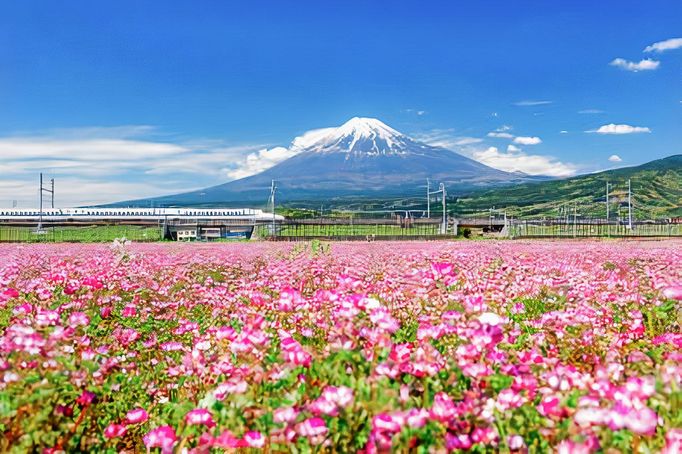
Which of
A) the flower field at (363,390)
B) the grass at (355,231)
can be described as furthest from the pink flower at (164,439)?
the grass at (355,231)

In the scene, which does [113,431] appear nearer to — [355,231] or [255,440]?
[255,440]

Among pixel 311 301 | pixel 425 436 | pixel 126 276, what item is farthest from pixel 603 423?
pixel 126 276

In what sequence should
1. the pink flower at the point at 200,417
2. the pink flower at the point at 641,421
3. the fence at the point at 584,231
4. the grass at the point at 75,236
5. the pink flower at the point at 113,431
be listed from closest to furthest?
the pink flower at the point at 641,421 < the pink flower at the point at 200,417 < the pink flower at the point at 113,431 < the grass at the point at 75,236 < the fence at the point at 584,231

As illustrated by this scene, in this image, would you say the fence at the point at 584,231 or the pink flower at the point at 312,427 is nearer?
the pink flower at the point at 312,427

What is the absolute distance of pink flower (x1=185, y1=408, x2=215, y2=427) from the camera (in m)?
2.63

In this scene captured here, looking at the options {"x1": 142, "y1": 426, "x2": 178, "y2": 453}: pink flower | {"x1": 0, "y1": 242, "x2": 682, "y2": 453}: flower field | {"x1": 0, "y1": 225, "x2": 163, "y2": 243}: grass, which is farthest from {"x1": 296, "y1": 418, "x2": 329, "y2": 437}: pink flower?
{"x1": 0, "y1": 225, "x2": 163, "y2": 243}: grass

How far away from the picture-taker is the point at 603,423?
7.16 ft

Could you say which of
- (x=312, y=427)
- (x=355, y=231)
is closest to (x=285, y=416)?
(x=312, y=427)

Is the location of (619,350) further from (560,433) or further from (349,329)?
(349,329)

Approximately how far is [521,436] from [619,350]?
163cm

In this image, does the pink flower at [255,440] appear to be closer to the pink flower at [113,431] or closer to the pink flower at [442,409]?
the pink flower at [442,409]

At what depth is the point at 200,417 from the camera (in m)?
2.63

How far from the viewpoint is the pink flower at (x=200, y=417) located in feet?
8.63

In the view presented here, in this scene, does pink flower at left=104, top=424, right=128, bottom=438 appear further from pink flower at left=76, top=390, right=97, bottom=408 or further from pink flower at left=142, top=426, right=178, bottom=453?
pink flower at left=142, top=426, right=178, bottom=453
